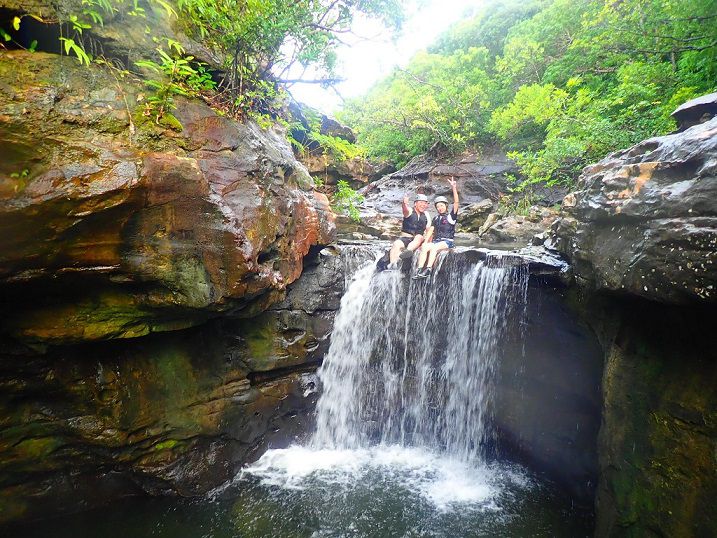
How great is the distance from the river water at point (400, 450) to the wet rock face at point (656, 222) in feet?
5.85

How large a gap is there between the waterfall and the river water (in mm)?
20

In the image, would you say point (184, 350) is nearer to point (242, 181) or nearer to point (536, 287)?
point (242, 181)

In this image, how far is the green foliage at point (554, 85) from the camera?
870 centimetres

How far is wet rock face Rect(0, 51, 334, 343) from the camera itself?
130 inches

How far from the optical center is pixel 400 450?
257 inches

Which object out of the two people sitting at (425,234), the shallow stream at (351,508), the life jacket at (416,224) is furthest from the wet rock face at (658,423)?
the life jacket at (416,224)

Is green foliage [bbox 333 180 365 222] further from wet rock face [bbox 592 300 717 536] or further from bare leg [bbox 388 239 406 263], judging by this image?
wet rock face [bbox 592 300 717 536]

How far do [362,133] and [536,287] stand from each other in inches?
813

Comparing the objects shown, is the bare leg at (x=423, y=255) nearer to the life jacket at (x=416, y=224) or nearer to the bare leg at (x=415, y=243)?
the bare leg at (x=415, y=243)

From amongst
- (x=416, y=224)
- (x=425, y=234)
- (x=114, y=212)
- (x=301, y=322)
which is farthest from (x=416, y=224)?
(x=114, y=212)

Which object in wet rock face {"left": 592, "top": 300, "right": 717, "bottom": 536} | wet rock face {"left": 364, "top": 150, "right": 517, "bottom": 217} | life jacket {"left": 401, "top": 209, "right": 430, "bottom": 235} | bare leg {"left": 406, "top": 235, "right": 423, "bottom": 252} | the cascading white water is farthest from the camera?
wet rock face {"left": 364, "top": 150, "right": 517, "bottom": 217}

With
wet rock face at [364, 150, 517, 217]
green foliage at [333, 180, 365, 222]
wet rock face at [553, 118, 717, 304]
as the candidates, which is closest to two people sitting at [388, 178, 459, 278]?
green foliage at [333, 180, 365, 222]

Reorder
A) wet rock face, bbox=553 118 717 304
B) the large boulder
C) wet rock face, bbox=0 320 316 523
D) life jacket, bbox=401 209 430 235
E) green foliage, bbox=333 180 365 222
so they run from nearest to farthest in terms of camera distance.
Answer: wet rock face, bbox=553 118 717 304, the large boulder, wet rock face, bbox=0 320 316 523, green foliage, bbox=333 180 365 222, life jacket, bbox=401 209 430 235

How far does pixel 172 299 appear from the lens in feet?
13.8
